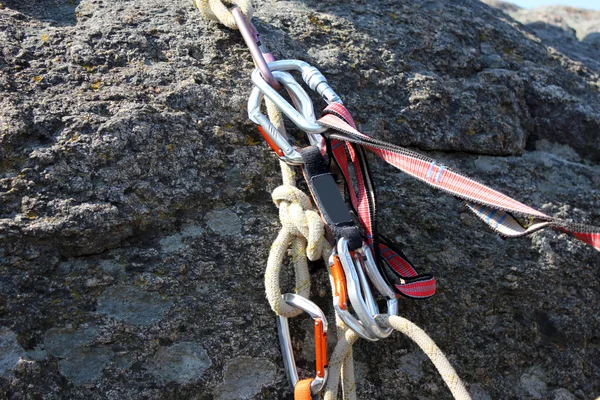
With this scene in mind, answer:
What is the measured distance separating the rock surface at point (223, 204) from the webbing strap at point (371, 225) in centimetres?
14

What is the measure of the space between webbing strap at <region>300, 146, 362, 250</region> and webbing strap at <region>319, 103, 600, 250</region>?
10 centimetres

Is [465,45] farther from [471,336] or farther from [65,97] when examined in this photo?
[65,97]

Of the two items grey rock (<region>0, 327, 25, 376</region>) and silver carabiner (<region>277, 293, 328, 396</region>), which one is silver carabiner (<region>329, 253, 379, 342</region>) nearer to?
silver carabiner (<region>277, 293, 328, 396</region>)

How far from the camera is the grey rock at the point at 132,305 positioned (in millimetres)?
1812

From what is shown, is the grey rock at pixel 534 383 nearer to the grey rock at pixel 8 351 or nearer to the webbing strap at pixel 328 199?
the webbing strap at pixel 328 199

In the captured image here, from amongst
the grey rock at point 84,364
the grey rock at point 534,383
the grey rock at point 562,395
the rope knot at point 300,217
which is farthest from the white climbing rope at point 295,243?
the grey rock at point 562,395

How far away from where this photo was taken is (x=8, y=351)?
169cm

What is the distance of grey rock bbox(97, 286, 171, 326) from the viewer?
181 cm

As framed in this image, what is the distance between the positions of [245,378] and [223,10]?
1.24 metres

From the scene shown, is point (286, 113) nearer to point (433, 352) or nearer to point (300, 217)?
point (300, 217)

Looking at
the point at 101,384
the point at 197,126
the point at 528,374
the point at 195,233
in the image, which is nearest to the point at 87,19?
the point at 197,126

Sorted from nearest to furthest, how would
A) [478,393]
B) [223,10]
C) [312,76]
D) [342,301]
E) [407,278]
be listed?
[342,301], [407,278], [478,393], [312,76], [223,10]

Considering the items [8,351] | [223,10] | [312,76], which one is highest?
[223,10]

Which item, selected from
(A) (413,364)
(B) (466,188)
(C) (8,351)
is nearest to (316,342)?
(A) (413,364)
